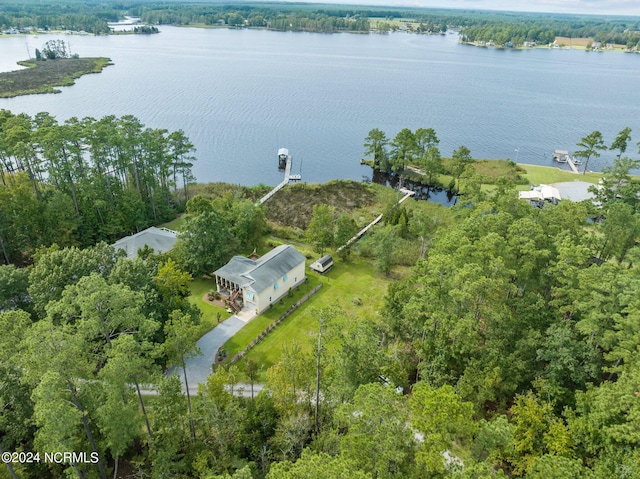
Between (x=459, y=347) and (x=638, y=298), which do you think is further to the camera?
(x=459, y=347)

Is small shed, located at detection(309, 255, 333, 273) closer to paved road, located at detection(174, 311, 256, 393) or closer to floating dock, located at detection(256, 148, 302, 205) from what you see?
paved road, located at detection(174, 311, 256, 393)

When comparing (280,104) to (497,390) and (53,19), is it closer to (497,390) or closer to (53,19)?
(497,390)

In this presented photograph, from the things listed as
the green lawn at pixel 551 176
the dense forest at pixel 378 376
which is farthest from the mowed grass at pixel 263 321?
the green lawn at pixel 551 176

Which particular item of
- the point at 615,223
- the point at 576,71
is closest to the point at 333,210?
the point at 615,223

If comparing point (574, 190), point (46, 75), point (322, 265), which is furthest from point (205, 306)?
point (46, 75)

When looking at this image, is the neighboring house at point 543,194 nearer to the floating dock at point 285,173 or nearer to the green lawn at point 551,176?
the green lawn at point 551,176

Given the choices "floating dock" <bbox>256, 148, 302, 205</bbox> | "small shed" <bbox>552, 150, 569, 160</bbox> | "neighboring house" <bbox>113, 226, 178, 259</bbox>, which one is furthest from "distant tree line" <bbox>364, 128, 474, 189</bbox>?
"neighboring house" <bbox>113, 226, 178, 259</bbox>
